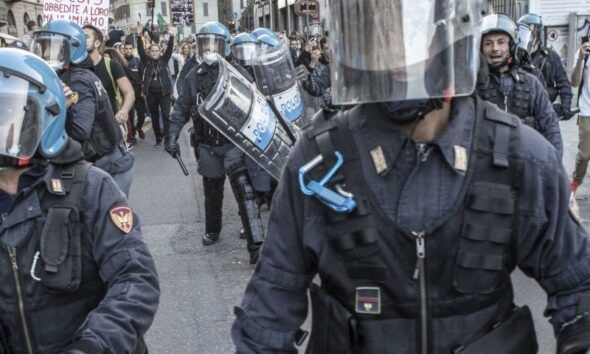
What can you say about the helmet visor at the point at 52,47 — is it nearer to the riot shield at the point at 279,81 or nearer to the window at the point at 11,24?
the riot shield at the point at 279,81

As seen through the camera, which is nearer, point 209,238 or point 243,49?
point 209,238

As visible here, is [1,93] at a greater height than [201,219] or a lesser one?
greater

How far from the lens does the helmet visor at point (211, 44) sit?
19.4ft

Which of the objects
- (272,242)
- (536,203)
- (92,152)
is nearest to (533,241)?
(536,203)

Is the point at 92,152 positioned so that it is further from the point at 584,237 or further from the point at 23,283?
the point at 584,237

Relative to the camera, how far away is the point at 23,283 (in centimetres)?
194

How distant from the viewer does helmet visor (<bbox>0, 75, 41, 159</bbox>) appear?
80.7 inches

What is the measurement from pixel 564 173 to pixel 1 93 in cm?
155

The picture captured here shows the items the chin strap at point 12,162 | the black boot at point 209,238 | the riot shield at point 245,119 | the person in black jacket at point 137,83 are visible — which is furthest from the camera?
the person in black jacket at point 137,83

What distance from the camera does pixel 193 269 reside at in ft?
17.7

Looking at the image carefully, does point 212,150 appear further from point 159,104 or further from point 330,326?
point 159,104

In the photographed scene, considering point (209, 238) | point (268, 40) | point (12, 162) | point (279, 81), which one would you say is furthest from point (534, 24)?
point (12, 162)

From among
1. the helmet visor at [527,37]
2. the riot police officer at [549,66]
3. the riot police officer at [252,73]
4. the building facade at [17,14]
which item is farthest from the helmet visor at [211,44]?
the building facade at [17,14]

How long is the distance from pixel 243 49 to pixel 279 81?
893mm
